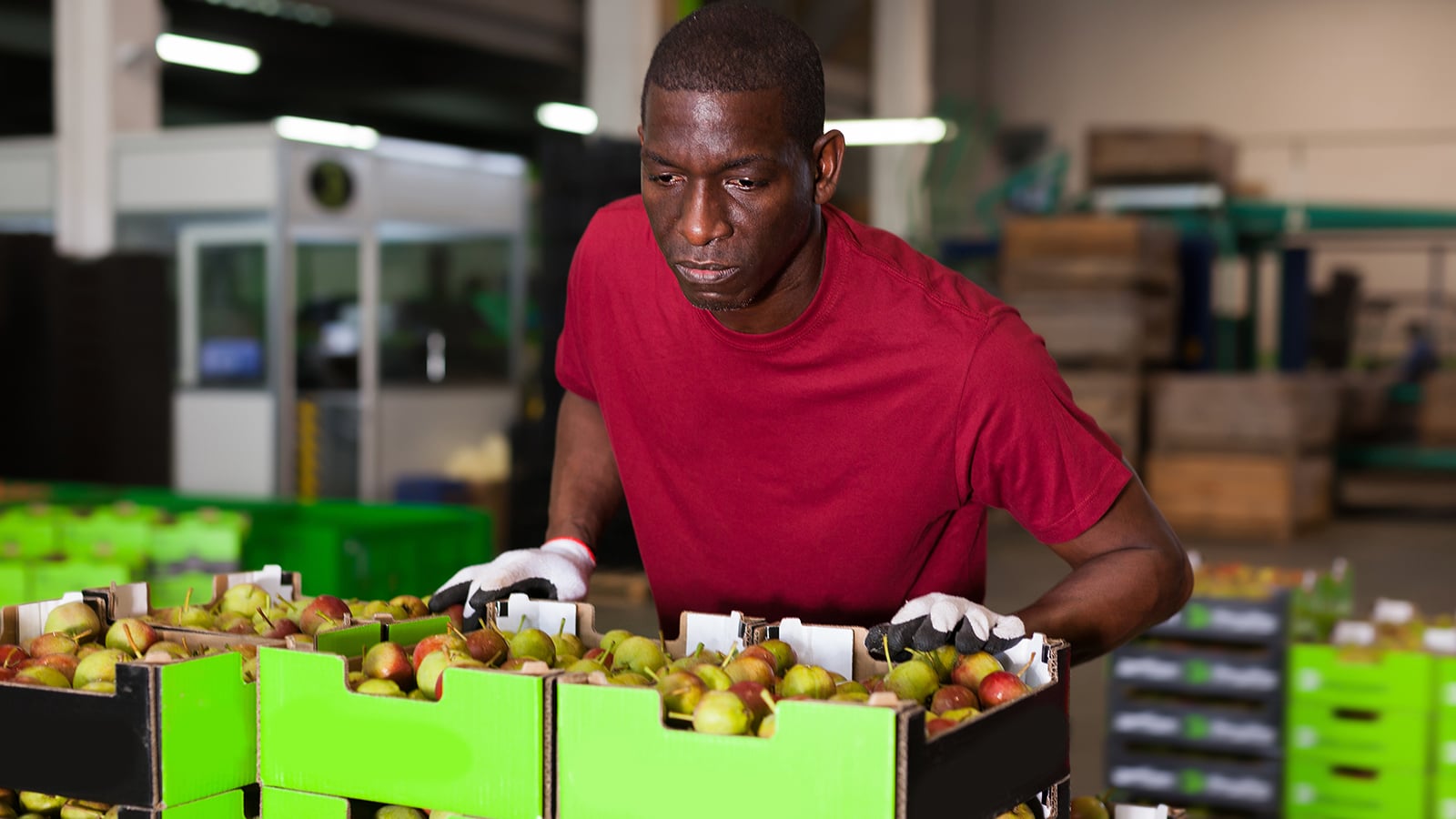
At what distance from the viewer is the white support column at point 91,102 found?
8.21 meters

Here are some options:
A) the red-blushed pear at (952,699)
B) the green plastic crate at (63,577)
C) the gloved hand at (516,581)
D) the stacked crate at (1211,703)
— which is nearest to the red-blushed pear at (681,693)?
the red-blushed pear at (952,699)

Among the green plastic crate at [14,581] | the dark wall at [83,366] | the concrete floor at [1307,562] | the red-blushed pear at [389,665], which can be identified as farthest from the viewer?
the concrete floor at [1307,562]

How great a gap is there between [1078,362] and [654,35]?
4.16m

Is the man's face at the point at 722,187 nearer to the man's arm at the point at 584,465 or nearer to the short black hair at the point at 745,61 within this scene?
the short black hair at the point at 745,61

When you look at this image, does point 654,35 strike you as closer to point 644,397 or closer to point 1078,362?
point 1078,362

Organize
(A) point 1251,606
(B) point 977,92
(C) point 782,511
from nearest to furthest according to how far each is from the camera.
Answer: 1. (C) point 782,511
2. (A) point 1251,606
3. (B) point 977,92

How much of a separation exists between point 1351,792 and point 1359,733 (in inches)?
6.6

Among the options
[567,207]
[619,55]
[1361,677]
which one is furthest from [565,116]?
[1361,677]

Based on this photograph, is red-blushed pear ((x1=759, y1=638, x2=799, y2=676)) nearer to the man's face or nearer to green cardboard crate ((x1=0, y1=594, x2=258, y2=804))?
the man's face

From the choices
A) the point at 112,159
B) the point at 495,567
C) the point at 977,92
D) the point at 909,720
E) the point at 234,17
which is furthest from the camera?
the point at 977,92

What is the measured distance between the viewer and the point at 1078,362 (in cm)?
1053

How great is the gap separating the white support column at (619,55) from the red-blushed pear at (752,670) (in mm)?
9663

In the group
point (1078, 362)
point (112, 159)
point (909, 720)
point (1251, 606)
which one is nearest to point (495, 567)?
point (909, 720)

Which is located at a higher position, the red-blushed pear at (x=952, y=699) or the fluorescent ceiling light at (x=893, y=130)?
the fluorescent ceiling light at (x=893, y=130)
